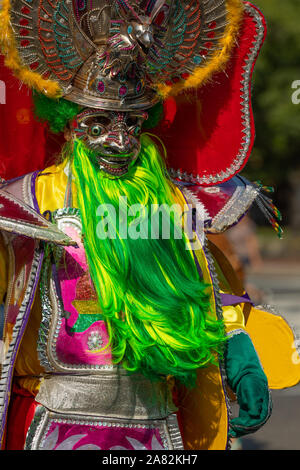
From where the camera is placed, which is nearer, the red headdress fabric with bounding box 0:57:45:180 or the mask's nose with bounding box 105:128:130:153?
the mask's nose with bounding box 105:128:130:153

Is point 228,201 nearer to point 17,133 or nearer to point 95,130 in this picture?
point 95,130

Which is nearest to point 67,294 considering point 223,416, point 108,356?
point 108,356

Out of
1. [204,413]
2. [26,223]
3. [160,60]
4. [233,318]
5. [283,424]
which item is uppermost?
[160,60]

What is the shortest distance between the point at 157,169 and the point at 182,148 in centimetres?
29

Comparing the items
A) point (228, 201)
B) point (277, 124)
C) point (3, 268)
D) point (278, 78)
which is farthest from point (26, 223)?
point (278, 78)

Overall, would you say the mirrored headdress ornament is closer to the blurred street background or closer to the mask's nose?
the mask's nose

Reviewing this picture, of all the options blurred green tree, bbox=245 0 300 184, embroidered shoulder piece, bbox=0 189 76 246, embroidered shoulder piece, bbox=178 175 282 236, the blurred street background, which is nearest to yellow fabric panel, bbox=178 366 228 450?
embroidered shoulder piece, bbox=178 175 282 236

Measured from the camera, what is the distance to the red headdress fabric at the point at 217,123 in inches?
123

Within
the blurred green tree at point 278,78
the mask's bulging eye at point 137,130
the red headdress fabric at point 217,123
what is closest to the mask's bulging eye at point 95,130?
the mask's bulging eye at point 137,130

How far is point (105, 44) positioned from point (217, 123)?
23.0 inches

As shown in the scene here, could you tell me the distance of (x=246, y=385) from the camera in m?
2.88

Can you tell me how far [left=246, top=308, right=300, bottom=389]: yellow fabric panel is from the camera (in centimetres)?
314

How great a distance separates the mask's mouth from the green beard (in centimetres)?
3

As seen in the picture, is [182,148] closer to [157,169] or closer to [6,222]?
[157,169]
